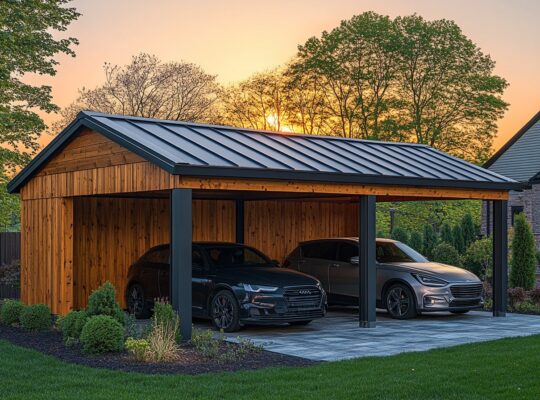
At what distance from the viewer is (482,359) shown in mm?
11422

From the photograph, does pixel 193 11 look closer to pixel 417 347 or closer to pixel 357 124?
pixel 417 347

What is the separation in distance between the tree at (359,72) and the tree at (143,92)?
28.5 feet

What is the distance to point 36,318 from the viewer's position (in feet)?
50.8

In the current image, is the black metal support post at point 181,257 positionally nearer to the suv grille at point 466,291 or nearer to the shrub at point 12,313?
the shrub at point 12,313

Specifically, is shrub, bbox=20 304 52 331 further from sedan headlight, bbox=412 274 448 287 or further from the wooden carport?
sedan headlight, bbox=412 274 448 287

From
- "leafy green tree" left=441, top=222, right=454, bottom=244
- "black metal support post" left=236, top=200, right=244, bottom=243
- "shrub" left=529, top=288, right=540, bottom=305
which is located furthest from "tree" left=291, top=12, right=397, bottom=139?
"shrub" left=529, top=288, right=540, bottom=305

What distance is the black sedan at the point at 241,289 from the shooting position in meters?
14.8

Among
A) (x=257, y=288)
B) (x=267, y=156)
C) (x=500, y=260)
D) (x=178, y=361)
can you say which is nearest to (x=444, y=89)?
(x=500, y=260)

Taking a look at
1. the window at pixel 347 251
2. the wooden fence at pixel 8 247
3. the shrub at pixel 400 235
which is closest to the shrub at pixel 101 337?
the window at pixel 347 251

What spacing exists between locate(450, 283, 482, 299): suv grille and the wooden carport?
0.89 meters

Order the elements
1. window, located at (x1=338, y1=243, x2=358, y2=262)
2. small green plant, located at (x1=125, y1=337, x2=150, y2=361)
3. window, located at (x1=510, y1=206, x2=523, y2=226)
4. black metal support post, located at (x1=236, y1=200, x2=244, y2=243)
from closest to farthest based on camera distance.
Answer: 1. small green plant, located at (x1=125, y1=337, x2=150, y2=361)
2. window, located at (x1=338, y1=243, x2=358, y2=262)
3. black metal support post, located at (x1=236, y1=200, x2=244, y2=243)
4. window, located at (x1=510, y1=206, x2=523, y2=226)

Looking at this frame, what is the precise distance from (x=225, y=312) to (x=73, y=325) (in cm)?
276

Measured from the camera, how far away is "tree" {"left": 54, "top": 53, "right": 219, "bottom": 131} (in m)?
44.0

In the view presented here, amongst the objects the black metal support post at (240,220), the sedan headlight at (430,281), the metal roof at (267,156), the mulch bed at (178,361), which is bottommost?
the mulch bed at (178,361)
